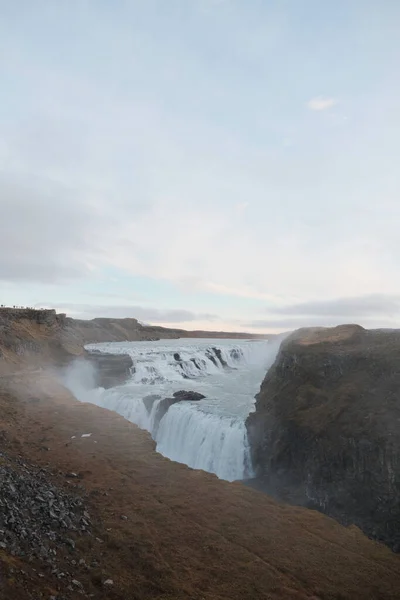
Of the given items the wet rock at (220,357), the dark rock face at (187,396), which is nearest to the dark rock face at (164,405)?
the dark rock face at (187,396)

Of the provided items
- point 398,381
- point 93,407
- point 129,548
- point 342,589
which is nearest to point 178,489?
point 129,548

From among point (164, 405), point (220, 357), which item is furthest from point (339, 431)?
point (220, 357)

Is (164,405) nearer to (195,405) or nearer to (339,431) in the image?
(195,405)

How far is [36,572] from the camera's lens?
8.16 m

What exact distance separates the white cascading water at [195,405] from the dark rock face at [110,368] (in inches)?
50.2

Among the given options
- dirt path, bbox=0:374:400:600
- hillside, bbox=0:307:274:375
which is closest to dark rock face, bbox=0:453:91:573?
dirt path, bbox=0:374:400:600

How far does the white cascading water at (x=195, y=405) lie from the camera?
22578 mm

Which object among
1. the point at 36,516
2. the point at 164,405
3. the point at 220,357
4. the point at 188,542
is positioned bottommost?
the point at 188,542

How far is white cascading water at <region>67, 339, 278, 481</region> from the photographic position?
22578 mm

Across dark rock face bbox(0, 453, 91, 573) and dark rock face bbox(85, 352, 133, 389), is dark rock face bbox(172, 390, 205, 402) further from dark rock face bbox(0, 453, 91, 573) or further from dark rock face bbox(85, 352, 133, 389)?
dark rock face bbox(0, 453, 91, 573)

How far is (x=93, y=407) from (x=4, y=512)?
16172mm

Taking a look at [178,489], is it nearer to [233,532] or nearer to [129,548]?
[233,532]

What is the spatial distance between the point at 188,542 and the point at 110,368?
3409cm

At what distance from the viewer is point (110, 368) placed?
145 feet
